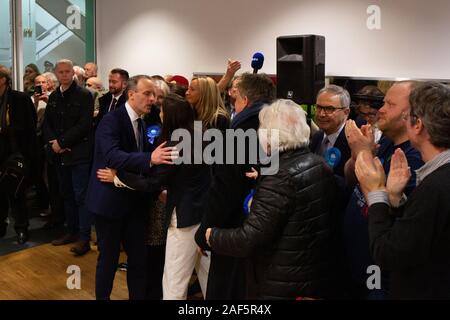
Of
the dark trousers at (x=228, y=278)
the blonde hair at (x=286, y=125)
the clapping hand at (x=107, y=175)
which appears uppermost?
the blonde hair at (x=286, y=125)

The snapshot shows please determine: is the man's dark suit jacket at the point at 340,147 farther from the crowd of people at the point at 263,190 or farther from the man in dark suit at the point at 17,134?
the man in dark suit at the point at 17,134

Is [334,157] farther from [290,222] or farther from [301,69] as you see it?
[301,69]

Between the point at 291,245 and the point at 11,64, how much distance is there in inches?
217

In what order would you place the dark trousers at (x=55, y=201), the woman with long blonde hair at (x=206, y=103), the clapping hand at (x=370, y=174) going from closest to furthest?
1. the clapping hand at (x=370, y=174)
2. the woman with long blonde hair at (x=206, y=103)
3. the dark trousers at (x=55, y=201)

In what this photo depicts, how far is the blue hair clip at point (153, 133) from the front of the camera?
10.2 feet

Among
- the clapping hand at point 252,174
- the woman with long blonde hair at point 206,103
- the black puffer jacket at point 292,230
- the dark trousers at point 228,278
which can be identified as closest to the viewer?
the black puffer jacket at point 292,230

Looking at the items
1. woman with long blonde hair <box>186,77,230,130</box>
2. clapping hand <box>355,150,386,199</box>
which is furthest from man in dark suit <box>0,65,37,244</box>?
clapping hand <box>355,150,386,199</box>

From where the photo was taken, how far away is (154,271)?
339 cm

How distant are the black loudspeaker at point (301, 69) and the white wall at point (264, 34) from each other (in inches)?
37.6

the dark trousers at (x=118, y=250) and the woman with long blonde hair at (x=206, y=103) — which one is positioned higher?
the woman with long blonde hair at (x=206, y=103)

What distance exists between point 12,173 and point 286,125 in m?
3.12

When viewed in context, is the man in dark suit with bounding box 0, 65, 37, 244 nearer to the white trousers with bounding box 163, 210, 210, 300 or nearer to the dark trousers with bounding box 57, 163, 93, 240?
the dark trousers with bounding box 57, 163, 93, 240

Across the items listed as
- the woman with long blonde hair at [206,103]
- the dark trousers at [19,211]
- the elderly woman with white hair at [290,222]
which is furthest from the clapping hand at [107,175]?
the dark trousers at [19,211]

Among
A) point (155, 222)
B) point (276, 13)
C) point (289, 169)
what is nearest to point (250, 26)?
point (276, 13)
